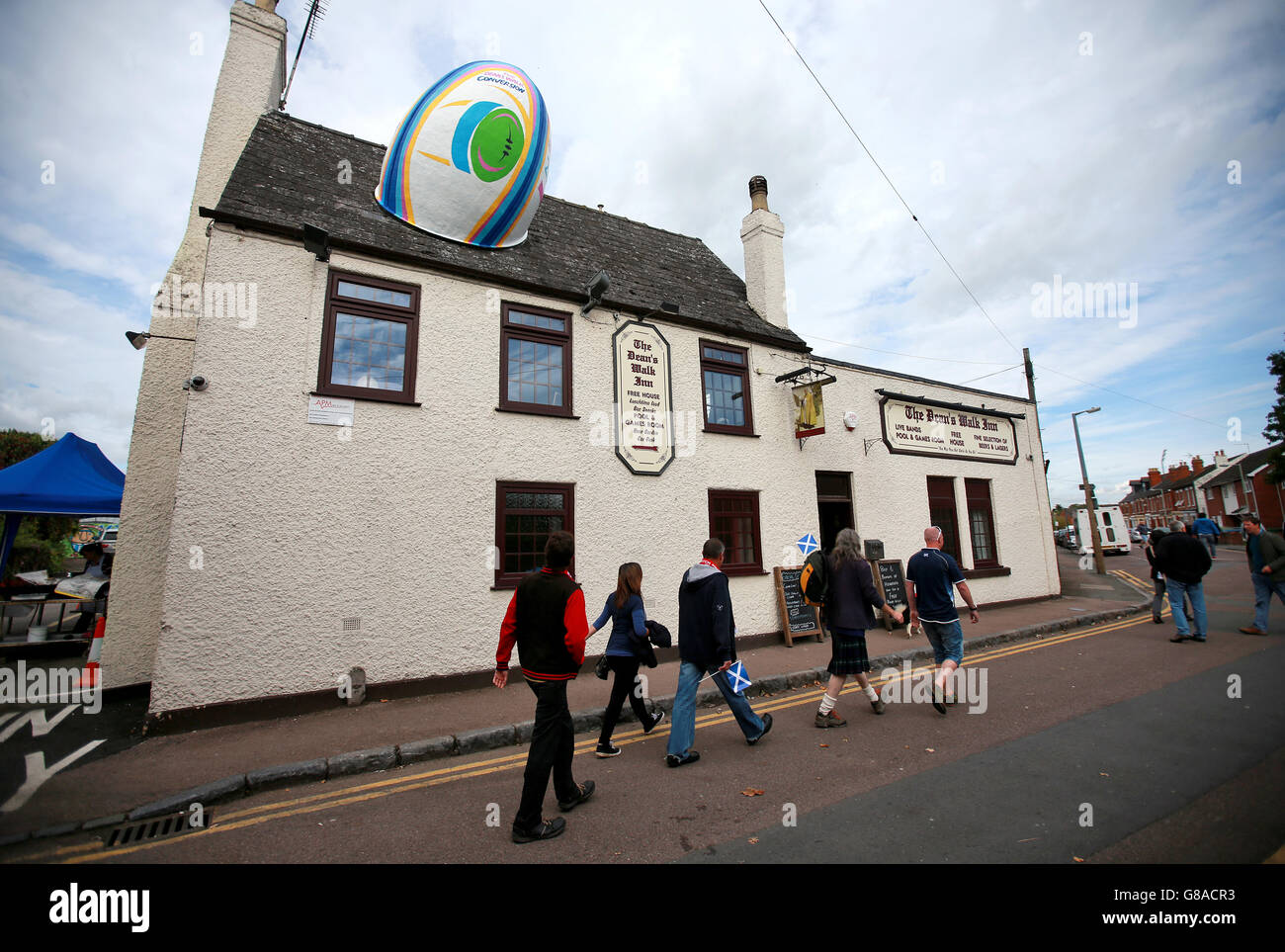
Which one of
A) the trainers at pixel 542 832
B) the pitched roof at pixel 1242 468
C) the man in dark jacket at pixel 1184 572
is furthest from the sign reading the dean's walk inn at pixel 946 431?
the pitched roof at pixel 1242 468

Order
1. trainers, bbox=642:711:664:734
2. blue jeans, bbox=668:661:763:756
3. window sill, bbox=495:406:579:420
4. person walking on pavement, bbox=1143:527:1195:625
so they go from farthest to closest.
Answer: person walking on pavement, bbox=1143:527:1195:625 → window sill, bbox=495:406:579:420 → trainers, bbox=642:711:664:734 → blue jeans, bbox=668:661:763:756

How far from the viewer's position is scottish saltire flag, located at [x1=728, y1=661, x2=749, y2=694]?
16.3 feet

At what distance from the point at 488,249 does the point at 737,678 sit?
24.9ft

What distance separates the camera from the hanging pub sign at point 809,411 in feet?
33.5

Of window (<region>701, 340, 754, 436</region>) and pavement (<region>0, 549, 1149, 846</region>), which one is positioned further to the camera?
window (<region>701, 340, 754, 436</region>)

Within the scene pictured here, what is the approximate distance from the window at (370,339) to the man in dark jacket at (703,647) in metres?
4.84

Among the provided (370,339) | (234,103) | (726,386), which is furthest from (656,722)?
(234,103)

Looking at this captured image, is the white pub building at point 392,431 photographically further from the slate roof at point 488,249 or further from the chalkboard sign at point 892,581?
the chalkboard sign at point 892,581

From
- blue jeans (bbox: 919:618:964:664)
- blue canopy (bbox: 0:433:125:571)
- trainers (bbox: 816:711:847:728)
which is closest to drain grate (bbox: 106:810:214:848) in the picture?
trainers (bbox: 816:711:847:728)

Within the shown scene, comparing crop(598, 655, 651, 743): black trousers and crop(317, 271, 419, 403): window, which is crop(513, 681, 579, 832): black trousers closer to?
crop(598, 655, 651, 743): black trousers

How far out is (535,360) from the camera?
28.1 ft

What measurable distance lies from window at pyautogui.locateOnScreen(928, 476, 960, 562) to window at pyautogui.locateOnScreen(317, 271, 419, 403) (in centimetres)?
1188

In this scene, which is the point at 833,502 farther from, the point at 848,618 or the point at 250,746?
the point at 250,746
